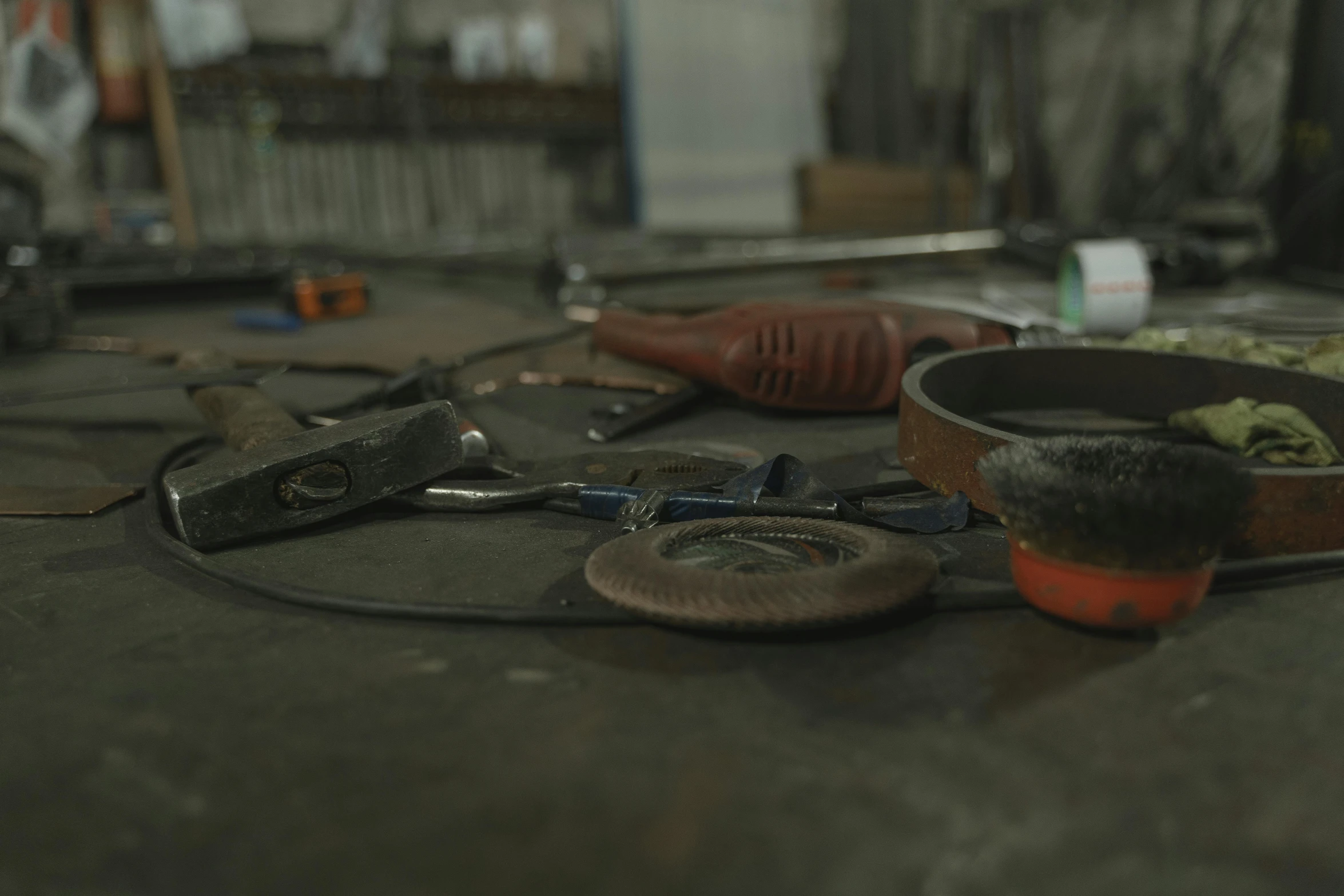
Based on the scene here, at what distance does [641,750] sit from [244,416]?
759 mm

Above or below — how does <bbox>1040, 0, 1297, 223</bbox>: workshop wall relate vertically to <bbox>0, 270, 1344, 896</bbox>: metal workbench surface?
above

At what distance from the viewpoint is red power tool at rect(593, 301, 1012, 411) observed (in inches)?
46.9

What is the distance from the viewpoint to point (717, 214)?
19.7 ft

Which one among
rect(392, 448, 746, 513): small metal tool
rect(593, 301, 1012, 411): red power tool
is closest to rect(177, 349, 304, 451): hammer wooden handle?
rect(392, 448, 746, 513): small metal tool

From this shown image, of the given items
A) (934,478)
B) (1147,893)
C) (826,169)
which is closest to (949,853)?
(1147,893)

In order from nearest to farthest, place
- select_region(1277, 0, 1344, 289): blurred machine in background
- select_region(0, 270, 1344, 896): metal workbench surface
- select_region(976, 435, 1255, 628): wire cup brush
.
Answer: select_region(0, 270, 1344, 896): metal workbench surface → select_region(976, 435, 1255, 628): wire cup brush → select_region(1277, 0, 1344, 289): blurred machine in background

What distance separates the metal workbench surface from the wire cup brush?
0.04 metres

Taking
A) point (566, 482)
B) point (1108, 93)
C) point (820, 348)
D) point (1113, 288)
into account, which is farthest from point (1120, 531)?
point (1108, 93)

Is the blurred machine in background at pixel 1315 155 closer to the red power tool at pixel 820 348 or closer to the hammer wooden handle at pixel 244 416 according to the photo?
the red power tool at pixel 820 348

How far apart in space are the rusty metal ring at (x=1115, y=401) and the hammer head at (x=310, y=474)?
0.49 metres

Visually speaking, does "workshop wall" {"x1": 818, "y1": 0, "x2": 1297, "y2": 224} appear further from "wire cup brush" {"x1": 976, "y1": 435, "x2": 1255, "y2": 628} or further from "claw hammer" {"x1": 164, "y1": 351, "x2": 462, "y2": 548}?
"claw hammer" {"x1": 164, "y1": 351, "x2": 462, "y2": 548}

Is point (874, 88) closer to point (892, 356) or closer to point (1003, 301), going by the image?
point (1003, 301)

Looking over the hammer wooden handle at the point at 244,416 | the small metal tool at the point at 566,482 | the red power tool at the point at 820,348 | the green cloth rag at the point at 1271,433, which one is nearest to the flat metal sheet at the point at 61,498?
the hammer wooden handle at the point at 244,416

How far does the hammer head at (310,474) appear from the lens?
0.79 metres
